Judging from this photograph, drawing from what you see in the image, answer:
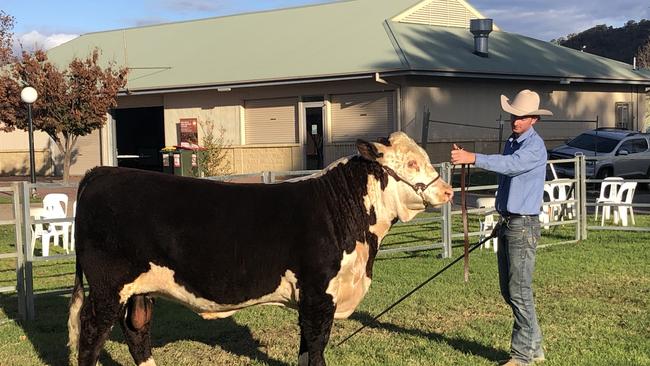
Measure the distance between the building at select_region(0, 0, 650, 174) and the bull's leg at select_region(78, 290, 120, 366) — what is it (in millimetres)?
19933

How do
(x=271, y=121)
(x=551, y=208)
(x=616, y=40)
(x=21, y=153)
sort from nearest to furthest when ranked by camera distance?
(x=551, y=208) → (x=271, y=121) → (x=21, y=153) → (x=616, y=40)

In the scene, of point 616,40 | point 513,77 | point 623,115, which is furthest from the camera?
point 616,40

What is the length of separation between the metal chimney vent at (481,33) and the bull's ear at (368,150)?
2425 centimetres

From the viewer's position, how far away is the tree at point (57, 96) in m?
24.2

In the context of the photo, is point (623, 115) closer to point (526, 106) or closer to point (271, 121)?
point (271, 121)

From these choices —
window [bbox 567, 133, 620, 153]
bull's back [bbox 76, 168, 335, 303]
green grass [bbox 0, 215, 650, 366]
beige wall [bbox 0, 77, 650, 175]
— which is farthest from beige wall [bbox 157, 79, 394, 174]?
bull's back [bbox 76, 168, 335, 303]

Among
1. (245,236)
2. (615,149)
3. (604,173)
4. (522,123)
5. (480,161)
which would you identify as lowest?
(604,173)

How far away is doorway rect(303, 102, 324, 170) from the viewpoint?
2753 cm

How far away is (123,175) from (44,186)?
3610mm

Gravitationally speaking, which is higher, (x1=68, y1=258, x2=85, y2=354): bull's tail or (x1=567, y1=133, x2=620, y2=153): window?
(x1=567, y1=133, x2=620, y2=153): window

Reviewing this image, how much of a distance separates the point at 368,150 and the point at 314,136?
22.9 meters

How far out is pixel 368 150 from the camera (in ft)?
15.9

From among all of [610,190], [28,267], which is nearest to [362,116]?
[610,190]

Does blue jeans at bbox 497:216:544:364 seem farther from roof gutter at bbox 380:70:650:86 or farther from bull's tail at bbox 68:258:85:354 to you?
roof gutter at bbox 380:70:650:86
